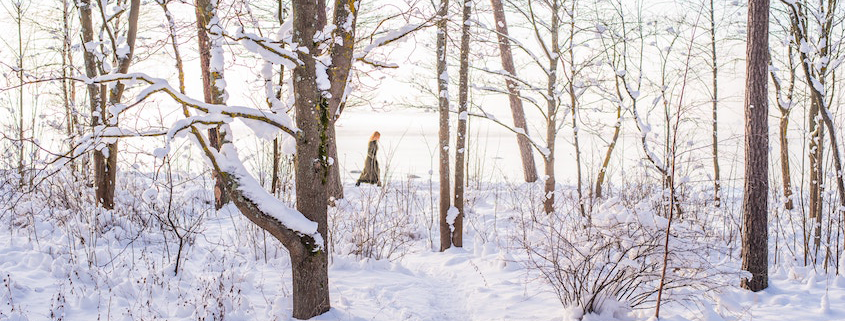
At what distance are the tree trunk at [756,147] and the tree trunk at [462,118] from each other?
10.1 feet

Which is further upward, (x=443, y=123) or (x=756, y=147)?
(x=443, y=123)

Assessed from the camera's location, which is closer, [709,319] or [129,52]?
[709,319]

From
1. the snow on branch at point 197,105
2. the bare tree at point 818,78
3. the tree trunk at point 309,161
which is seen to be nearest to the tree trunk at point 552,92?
the bare tree at point 818,78

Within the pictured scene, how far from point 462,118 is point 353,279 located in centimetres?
254

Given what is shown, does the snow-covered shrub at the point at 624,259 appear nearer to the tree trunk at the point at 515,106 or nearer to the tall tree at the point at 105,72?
the tall tree at the point at 105,72

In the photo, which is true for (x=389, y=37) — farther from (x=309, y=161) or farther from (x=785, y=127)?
(x=785, y=127)

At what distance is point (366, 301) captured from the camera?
483 cm

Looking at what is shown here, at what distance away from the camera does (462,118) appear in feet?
22.5

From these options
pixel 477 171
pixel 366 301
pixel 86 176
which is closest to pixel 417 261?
pixel 366 301

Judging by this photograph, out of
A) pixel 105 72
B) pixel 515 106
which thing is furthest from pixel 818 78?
pixel 105 72

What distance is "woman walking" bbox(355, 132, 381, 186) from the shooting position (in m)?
13.8

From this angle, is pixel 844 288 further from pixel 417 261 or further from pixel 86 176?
pixel 86 176

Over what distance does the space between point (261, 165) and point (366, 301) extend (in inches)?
239

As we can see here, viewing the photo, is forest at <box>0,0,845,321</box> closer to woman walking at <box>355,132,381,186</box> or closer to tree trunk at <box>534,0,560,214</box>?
tree trunk at <box>534,0,560,214</box>
